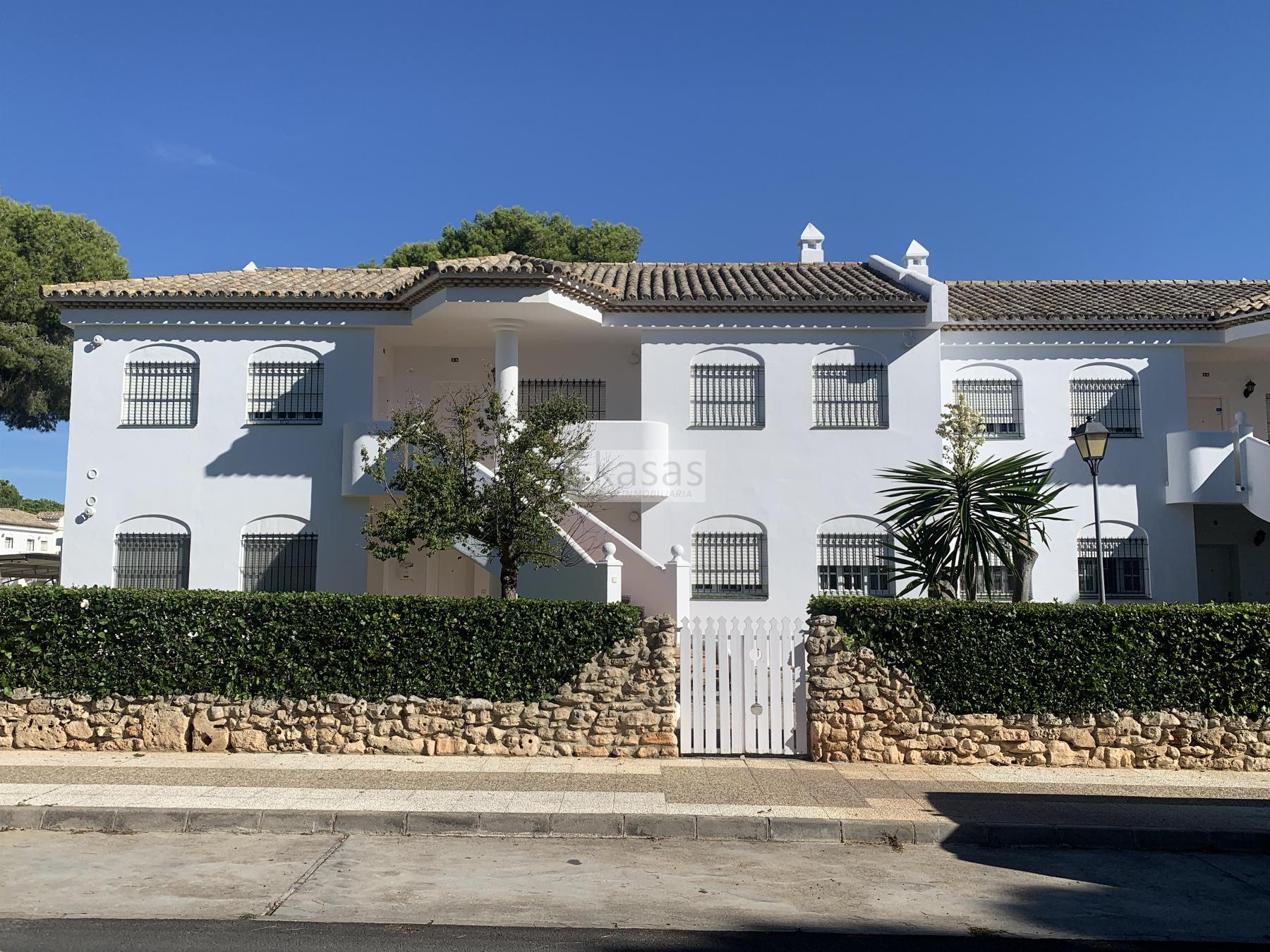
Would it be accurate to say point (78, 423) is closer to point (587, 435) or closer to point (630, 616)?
point (587, 435)

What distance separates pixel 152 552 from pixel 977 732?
1375 centimetres

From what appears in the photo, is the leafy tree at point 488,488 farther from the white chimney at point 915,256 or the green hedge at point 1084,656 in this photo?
the white chimney at point 915,256

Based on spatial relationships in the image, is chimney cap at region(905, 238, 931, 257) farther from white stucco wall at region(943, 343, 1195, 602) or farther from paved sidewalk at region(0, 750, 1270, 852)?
paved sidewalk at region(0, 750, 1270, 852)

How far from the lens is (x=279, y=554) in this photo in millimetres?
18250

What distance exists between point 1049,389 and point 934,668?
9.27 meters

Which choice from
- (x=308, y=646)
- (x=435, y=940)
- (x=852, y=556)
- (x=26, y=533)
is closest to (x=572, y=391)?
(x=852, y=556)

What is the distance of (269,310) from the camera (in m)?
18.6

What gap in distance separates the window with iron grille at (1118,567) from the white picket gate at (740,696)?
905 cm

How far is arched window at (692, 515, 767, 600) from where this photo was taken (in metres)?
18.1

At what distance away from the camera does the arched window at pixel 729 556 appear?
59.4ft

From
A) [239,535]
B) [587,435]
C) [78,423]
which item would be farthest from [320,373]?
[587,435]

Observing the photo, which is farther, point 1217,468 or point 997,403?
point 997,403

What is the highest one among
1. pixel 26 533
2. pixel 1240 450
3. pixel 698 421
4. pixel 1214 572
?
pixel 698 421

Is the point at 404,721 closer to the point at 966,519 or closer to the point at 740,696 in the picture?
the point at 740,696
